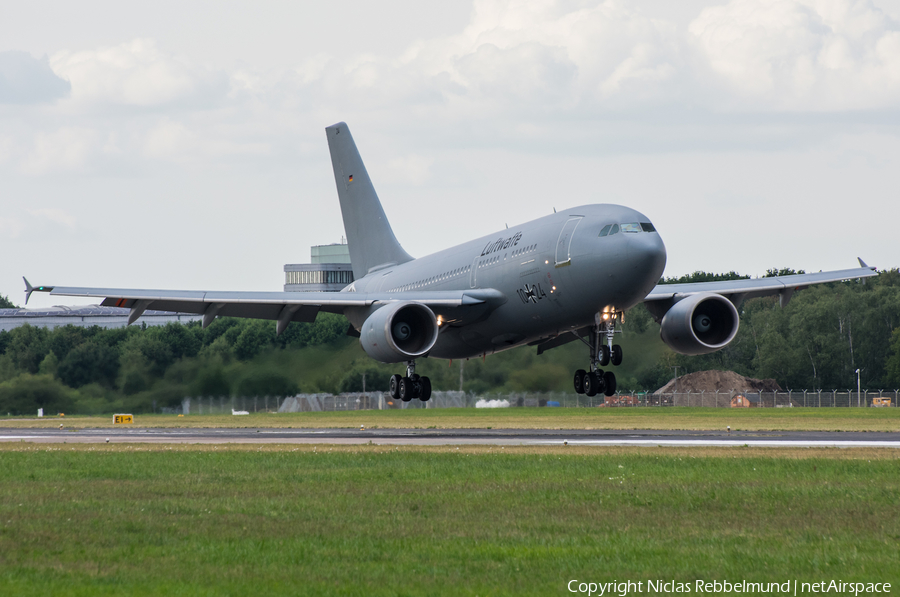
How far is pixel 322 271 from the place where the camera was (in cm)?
17800

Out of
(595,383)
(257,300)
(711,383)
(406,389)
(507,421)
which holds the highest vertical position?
(257,300)

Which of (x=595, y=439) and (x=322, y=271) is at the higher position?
(x=322, y=271)

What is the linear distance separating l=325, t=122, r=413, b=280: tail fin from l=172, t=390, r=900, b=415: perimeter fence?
8.69m

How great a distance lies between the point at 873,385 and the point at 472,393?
5237 centimetres

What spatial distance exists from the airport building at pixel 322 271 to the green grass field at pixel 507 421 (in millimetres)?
110151

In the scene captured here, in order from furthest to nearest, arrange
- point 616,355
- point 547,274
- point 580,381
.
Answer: point 580,381 < point 616,355 < point 547,274

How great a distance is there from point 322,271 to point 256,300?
454 feet

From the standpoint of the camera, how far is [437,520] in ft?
48.1

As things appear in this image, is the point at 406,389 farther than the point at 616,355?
Yes

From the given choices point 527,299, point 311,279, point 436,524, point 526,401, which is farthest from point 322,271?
point 436,524

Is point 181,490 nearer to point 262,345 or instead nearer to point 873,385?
point 262,345

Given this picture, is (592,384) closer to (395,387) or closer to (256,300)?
(395,387)

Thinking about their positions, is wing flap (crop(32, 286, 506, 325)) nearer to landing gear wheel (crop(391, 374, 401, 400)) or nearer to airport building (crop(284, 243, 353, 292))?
landing gear wheel (crop(391, 374, 401, 400))

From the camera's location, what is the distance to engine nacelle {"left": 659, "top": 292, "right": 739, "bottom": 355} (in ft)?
121
